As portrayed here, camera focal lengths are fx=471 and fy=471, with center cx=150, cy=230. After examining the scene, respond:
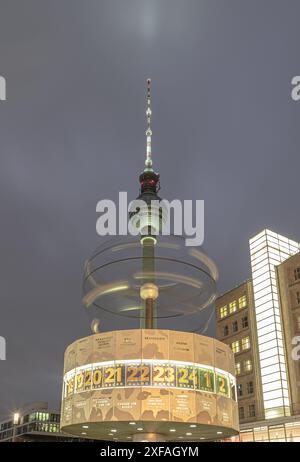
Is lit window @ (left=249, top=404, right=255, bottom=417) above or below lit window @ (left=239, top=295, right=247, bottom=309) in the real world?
below

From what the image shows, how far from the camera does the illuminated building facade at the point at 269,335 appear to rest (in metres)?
70.8

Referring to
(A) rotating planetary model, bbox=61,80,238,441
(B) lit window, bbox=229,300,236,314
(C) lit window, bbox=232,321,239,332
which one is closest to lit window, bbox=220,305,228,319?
(B) lit window, bbox=229,300,236,314

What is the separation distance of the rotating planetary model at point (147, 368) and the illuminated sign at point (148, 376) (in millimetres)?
78

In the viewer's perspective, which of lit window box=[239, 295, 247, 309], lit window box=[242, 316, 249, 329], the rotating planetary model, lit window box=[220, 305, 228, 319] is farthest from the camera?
lit window box=[220, 305, 228, 319]

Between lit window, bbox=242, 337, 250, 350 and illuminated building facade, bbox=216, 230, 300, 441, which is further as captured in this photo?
lit window, bbox=242, 337, 250, 350

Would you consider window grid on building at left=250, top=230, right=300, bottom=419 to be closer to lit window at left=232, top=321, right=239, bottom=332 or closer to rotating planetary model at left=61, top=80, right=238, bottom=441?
lit window at left=232, top=321, right=239, bottom=332

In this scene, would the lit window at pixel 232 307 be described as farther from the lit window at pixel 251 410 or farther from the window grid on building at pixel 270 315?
the lit window at pixel 251 410

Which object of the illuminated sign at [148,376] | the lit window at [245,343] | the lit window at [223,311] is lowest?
the illuminated sign at [148,376]

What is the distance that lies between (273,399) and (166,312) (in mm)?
30829

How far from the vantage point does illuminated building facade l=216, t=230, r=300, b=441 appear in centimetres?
7081

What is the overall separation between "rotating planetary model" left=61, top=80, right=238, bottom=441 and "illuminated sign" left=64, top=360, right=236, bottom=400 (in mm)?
78

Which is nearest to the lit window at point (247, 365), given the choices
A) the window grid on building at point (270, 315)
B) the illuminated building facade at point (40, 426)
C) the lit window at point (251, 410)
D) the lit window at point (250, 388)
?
the lit window at point (250, 388)

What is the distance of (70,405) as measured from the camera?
4066cm
